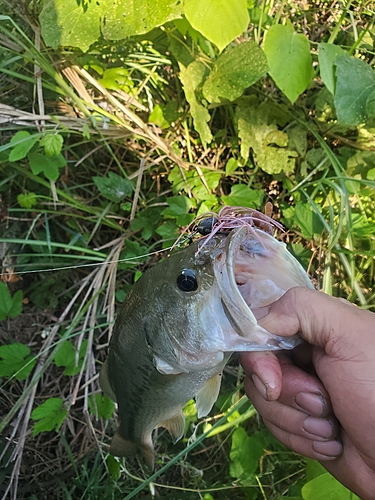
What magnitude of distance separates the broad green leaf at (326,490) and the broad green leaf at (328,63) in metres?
1.87

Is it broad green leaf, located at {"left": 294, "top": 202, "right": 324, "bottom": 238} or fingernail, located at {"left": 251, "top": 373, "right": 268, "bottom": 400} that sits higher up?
fingernail, located at {"left": 251, "top": 373, "right": 268, "bottom": 400}

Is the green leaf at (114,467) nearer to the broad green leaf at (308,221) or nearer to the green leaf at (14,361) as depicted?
the green leaf at (14,361)

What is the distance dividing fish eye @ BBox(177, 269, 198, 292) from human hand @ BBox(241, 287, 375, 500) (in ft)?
0.73

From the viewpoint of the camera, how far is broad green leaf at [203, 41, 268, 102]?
225 cm

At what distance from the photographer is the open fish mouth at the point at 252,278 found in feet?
3.89

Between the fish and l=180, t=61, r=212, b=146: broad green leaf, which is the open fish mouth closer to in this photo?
the fish

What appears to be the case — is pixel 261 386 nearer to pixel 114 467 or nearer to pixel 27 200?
pixel 114 467

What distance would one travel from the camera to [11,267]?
124 inches

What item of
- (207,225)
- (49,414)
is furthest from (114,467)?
(207,225)

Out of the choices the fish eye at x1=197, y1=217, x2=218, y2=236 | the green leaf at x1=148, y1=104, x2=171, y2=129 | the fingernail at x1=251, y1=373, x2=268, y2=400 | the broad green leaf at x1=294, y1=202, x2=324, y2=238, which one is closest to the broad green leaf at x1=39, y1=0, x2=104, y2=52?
the green leaf at x1=148, y1=104, x2=171, y2=129

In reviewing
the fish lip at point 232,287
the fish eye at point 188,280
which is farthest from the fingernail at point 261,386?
the fish eye at point 188,280

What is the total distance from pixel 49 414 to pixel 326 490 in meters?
1.65

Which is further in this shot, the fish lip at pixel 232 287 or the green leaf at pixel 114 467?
the green leaf at pixel 114 467

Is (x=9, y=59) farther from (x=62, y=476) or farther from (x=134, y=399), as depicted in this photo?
(x=62, y=476)
